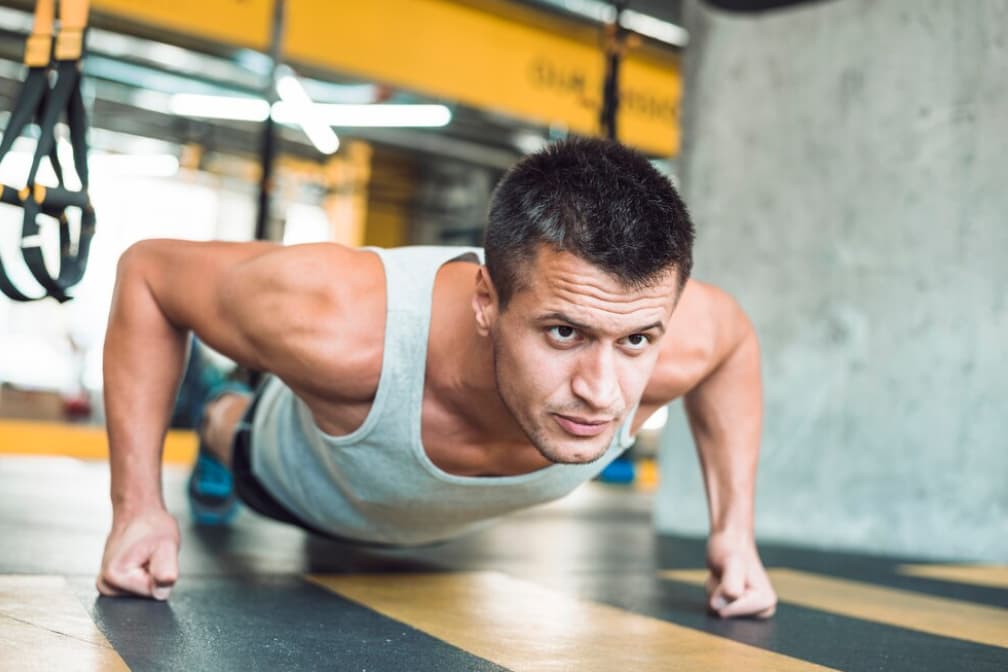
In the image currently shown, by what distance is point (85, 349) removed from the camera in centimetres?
1115

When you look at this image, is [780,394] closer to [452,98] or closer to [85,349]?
[452,98]

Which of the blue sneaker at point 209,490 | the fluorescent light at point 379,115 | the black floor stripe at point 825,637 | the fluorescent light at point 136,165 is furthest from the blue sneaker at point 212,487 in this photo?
the fluorescent light at point 136,165

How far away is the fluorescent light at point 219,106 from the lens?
979cm

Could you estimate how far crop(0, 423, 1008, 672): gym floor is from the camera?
1377 millimetres

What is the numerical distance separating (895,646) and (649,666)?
1.61ft

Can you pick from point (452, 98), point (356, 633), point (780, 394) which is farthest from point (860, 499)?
point (452, 98)

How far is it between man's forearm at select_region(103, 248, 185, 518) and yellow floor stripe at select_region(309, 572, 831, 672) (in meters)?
0.41

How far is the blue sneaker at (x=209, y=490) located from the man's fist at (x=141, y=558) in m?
1.12

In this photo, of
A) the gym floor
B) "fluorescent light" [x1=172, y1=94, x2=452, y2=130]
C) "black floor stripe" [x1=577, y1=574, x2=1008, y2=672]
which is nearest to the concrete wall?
the gym floor

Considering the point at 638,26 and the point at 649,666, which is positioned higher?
the point at 638,26

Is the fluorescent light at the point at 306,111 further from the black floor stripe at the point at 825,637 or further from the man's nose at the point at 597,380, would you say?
the man's nose at the point at 597,380

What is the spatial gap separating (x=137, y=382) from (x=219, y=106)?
8778 mm

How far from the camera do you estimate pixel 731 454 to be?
2.01 metres

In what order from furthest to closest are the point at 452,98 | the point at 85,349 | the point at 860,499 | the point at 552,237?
the point at 85,349
the point at 452,98
the point at 860,499
the point at 552,237
